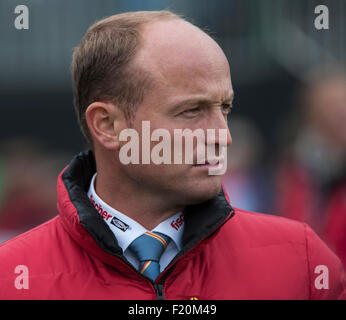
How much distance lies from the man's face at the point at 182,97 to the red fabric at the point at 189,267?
9.8 inches

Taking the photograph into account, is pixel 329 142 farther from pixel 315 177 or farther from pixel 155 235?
pixel 155 235

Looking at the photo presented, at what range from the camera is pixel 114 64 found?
2.35 metres

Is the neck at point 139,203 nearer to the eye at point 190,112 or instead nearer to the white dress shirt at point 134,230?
the white dress shirt at point 134,230

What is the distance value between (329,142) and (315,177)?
1076 mm

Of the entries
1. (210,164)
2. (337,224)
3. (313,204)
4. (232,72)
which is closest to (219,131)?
(210,164)

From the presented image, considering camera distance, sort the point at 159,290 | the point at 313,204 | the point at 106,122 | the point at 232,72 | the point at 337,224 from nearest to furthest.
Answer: the point at 159,290
the point at 106,122
the point at 337,224
the point at 313,204
the point at 232,72

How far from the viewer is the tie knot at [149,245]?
2270 mm

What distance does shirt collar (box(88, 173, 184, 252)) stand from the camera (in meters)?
2.33

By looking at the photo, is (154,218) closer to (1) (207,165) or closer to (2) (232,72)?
(1) (207,165)

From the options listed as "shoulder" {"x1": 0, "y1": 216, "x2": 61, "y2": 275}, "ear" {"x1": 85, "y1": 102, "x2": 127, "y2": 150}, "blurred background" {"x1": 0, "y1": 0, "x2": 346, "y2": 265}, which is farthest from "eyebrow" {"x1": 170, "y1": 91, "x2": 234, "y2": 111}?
"blurred background" {"x1": 0, "y1": 0, "x2": 346, "y2": 265}

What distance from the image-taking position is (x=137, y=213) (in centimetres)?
238

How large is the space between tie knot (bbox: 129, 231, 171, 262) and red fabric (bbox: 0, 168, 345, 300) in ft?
0.33

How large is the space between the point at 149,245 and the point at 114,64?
749 mm

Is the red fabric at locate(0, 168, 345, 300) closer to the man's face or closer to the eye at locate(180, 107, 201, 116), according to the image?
the man's face
